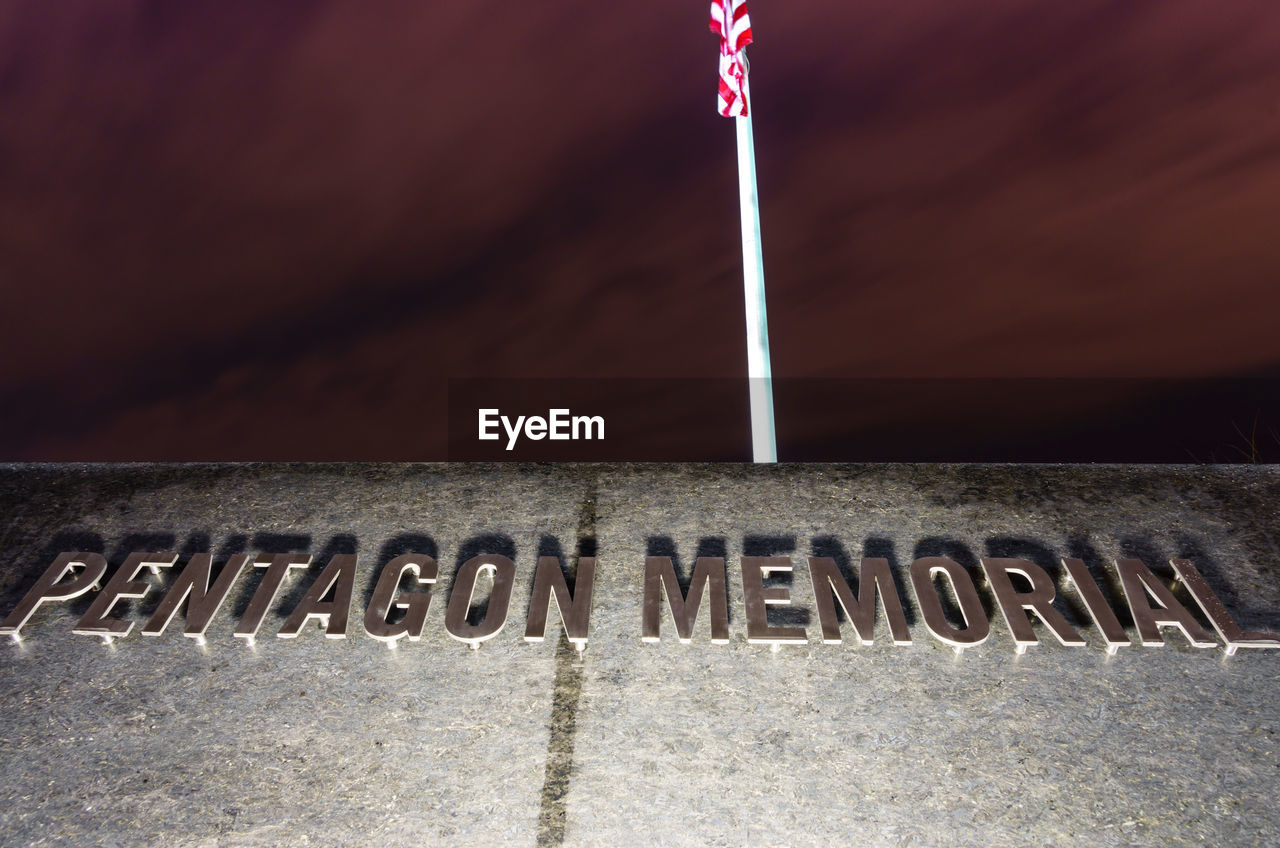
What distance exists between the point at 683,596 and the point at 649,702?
657mm

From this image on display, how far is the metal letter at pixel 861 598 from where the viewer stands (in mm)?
3779

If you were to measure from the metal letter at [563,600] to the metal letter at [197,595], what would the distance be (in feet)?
4.69

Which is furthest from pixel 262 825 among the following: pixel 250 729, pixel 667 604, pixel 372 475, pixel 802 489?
pixel 802 489

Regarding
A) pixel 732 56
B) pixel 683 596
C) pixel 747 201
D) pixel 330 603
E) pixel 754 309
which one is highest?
pixel 732 56

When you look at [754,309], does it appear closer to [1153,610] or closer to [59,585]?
[1153,610]

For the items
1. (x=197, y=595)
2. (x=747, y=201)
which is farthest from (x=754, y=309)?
(x=197, y=595)

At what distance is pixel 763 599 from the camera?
393cm

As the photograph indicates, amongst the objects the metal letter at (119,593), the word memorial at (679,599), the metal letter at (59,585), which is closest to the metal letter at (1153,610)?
the word memorial at (679,599)

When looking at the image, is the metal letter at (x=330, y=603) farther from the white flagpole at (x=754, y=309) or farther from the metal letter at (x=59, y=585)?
the white flagpole at (x=754, y=309)

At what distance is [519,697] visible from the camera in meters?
3.52

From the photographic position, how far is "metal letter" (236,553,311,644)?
3.88 metres

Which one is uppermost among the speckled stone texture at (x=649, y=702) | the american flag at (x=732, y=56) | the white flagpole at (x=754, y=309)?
the american flag at (x=732, y=56)

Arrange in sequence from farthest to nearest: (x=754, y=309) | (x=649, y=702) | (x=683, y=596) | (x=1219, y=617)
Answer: (x=754, y=309), (x=683, y=596), (x=1219, y=617), (x=649, y=702)

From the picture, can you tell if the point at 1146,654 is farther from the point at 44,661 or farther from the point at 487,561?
the point at 44,661
